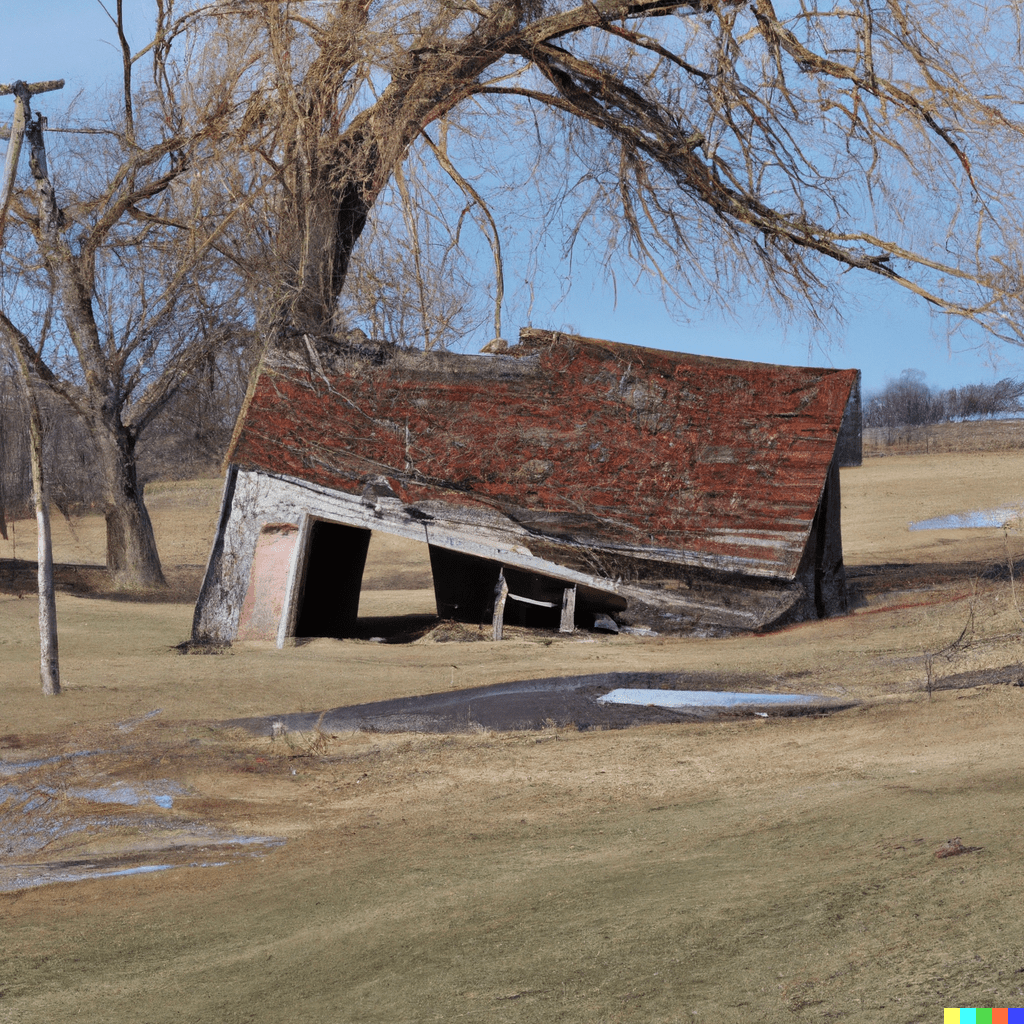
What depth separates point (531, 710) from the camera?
7.64m

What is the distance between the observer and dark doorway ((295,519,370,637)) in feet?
45.7

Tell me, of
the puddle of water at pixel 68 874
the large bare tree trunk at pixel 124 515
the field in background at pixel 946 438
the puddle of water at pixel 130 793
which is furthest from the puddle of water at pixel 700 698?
the field in background at pixel 946 438

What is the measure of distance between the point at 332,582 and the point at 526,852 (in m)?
10.3

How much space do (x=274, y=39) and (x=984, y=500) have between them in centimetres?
2169

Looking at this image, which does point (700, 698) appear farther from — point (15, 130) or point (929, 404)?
point (929, 404)

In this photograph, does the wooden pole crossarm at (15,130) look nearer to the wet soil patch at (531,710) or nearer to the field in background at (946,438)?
the wet soil patch at (531,710)

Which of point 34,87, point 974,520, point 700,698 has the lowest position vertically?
point 700,698

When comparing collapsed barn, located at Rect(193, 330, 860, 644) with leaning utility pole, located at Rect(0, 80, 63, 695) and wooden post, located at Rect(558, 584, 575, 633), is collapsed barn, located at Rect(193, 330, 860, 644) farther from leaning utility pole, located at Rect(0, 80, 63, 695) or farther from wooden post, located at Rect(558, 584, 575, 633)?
leaning utility pole, located at Rect(0, 80, 63, 695)

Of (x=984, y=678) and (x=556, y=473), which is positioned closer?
(x=984, y=678)

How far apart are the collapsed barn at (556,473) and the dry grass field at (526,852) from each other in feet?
6.85

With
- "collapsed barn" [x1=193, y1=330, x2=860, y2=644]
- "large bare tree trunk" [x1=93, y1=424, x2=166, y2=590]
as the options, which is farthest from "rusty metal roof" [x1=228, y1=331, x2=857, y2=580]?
"large bare tree trunk" [x1=93, y1=424, x2=166, y2=590]

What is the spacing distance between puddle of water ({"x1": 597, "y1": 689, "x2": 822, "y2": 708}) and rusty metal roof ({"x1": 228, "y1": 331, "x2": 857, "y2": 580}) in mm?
3972

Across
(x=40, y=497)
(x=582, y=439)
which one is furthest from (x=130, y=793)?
(x=582, y=439)

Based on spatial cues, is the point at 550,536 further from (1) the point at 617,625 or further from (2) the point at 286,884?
(2) the point at 286,884
